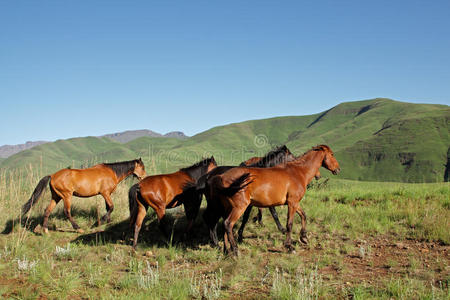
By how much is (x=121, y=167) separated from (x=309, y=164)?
597 cm

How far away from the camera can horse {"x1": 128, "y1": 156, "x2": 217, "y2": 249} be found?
7.17 meters

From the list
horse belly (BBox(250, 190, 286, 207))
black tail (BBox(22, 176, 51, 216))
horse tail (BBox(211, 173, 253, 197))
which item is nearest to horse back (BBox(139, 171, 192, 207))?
horse tail (BBox(211, 173, 253, 197))

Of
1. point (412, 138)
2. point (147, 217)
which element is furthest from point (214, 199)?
point (412, 138)

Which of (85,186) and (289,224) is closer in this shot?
(289,224)

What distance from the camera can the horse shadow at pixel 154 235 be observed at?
7414mm

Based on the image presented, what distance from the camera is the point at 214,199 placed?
6.75m

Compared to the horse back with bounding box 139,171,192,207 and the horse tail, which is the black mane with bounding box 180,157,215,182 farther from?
the horse tail

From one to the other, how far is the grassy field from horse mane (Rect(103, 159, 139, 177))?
4.66 ft

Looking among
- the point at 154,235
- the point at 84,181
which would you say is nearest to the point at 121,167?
the point at 84,181

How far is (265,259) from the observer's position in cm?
600

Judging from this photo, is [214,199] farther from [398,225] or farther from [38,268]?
[398,225]

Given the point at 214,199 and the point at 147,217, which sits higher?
the point at 214,199

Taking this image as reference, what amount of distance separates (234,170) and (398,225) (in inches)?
163

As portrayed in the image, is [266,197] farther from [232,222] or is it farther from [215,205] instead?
[215,205]
